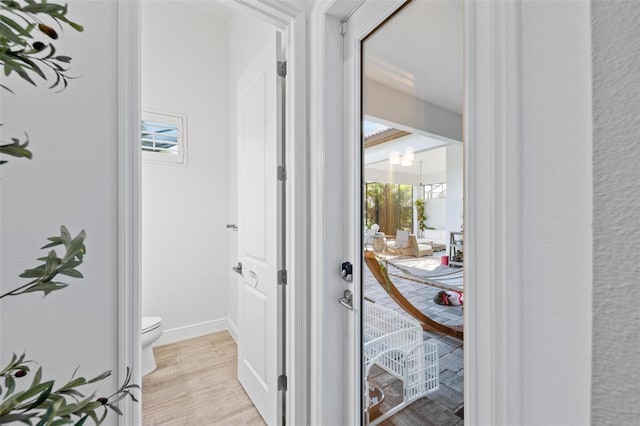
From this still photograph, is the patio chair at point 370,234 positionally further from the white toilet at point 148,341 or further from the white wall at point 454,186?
the white toilet at point 148,341

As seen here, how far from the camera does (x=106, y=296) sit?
2.90ft

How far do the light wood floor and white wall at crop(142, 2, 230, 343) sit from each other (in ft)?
1.18

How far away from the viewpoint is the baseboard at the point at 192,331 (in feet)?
8.63

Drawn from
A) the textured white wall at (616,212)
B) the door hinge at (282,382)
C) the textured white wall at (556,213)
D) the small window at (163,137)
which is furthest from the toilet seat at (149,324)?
the textured white wall at (616,212)

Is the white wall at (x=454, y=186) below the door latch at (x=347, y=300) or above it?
above

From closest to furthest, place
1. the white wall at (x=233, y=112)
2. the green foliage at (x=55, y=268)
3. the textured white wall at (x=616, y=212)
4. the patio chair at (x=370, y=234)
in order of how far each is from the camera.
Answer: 1. the textured white wall at (x=616, y=212)
2. the green foliage at (x=55, y=268)
3. the patio chair at (x=370, y=234)
4. the white wall at (x=233, y=112)

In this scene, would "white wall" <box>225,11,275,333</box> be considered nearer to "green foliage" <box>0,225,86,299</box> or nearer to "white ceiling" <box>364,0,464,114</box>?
"white ceiling" <box>364,0,464,114</box>

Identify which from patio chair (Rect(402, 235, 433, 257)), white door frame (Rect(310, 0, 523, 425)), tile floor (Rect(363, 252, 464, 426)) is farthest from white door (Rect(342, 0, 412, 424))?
white door frame (Rect(310, 0, 523, 425))

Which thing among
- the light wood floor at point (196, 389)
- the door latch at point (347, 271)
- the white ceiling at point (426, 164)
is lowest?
the light wood floor at point (196, 389)

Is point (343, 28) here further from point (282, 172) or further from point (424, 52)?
point (282, 172)

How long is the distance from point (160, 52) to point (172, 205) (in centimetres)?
146

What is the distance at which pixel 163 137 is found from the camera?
2641 millimetres

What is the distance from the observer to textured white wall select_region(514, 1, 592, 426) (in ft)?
1.58

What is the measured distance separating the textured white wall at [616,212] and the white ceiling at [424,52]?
1.46ft
